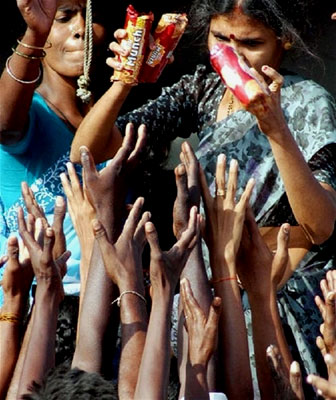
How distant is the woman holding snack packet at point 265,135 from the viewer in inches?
143

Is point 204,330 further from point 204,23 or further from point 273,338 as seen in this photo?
point 204,23

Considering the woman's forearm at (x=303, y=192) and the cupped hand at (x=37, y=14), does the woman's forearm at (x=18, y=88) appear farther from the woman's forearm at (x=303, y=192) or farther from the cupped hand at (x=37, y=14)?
the woman's forearm at (x=303, y=192)

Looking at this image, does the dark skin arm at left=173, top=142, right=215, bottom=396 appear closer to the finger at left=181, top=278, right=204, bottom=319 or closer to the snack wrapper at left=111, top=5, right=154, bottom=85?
the finger at left=181, top=278, right=204, bottom=319

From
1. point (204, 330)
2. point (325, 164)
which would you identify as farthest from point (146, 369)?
point (325, 164)

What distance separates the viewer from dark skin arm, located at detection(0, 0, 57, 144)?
3.58 metres

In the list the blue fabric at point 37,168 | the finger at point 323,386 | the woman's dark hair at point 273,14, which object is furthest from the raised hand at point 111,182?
the finger at point 323,386

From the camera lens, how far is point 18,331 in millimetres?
3416

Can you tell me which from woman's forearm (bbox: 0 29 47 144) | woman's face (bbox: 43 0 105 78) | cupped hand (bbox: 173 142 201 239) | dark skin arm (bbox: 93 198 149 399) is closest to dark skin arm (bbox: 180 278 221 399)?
dark skin arm (bbox: 93 198 149 399)

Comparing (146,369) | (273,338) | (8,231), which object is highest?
(8,231)

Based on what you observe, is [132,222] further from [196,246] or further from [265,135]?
[265,135]

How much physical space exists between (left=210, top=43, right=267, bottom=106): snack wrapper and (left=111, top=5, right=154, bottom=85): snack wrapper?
0.19 m

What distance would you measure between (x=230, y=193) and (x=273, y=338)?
1.29 ft

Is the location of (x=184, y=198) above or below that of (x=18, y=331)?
above

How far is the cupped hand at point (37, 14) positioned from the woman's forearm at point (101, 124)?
0.27 meters
